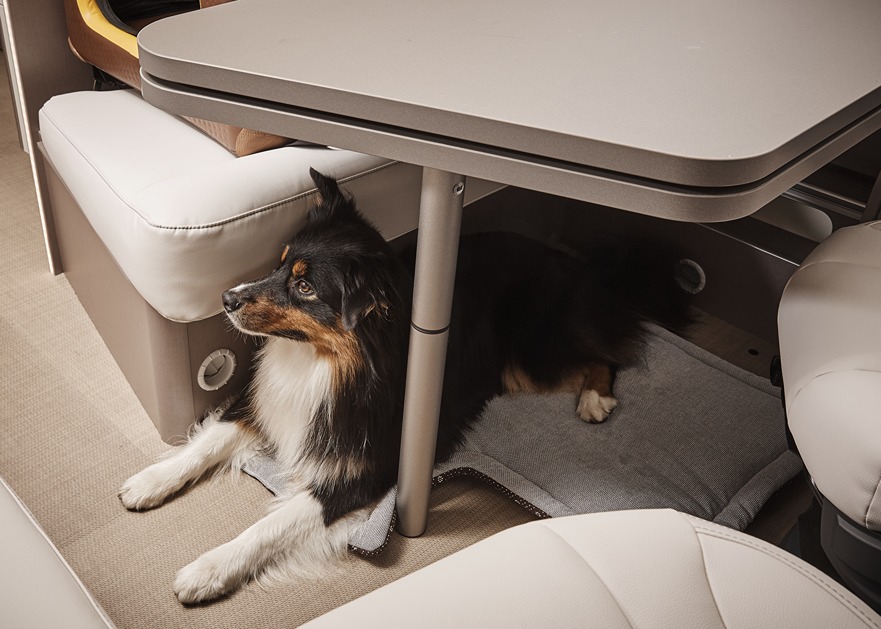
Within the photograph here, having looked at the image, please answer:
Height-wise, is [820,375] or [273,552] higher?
[820,375]

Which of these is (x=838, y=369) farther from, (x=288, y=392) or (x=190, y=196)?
(x=190, y=196)

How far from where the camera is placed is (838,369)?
0.98 meters

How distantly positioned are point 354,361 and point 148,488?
512 mm

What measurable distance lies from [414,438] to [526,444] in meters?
0.44

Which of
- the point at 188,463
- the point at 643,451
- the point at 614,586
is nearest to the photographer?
the point at 614,586

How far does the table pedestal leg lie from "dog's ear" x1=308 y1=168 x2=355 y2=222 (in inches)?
11.3

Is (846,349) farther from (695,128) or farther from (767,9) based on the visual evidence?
(767,9)

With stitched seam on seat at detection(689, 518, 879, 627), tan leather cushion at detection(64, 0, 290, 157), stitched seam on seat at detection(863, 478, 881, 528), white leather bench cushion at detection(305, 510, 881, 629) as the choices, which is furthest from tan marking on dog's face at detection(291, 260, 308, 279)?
stitched seam on seat at detection(863, 478, 881, 528)

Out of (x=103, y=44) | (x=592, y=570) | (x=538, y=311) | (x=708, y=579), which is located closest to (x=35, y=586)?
(x=592, y=570)

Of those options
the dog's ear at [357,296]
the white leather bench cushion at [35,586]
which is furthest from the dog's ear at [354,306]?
the white leather bench cushion at [35,586]

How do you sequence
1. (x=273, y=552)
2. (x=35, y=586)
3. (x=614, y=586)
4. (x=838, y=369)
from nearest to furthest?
(x=35, y=586)
(x=614, y=586)
(x=838, y=369)
(x=273, y=552)

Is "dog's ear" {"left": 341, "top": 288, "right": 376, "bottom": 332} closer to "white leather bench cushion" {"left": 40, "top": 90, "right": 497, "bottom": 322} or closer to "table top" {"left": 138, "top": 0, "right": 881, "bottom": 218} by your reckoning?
"white leather bench cushion" {"left": 40, "top": 90, "right": 497, "bottom": 322}

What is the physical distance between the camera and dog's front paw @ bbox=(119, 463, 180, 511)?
1456mm

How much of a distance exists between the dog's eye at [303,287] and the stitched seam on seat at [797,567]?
0.73m
